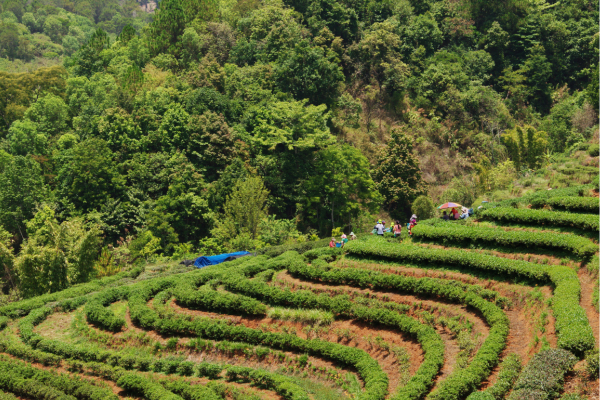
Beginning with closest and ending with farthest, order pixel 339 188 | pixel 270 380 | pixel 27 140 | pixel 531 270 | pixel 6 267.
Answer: pixel 270 380 < pixel 531 270 < pixel 6 267 < pixel 339 188 < pixel 27 140

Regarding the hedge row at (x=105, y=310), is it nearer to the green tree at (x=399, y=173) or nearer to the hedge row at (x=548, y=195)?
the hedge row at (x=548, y=195)

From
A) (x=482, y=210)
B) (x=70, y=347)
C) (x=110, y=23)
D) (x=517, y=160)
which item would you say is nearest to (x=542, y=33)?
(x=517, y=160)

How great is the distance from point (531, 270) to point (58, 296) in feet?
84.7

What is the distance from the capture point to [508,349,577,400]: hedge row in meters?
17.1

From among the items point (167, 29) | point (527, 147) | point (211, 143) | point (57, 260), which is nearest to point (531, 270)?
point (57, 260)

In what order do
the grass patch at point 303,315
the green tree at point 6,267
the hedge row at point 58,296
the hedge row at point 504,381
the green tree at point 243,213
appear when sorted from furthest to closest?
1. the green tree at point 243,213
2. the green tree at point 6,267
3. the hedge row at point 58,296
4. the grass patch at point 303,315
5. the hedge row at point 504,381

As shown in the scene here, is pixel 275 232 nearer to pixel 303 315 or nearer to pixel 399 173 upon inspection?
pixel 399 173

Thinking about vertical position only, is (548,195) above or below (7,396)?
above

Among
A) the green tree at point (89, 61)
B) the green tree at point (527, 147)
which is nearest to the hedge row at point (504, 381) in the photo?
the green tree at point (527, 147)

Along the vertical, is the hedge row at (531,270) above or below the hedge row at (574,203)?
below

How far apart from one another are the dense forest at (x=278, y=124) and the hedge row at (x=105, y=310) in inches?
294

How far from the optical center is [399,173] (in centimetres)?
5338

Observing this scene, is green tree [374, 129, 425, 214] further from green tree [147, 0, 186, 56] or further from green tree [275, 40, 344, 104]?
green tree [147, 0, 186, 56]

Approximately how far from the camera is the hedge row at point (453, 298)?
19172 mm
